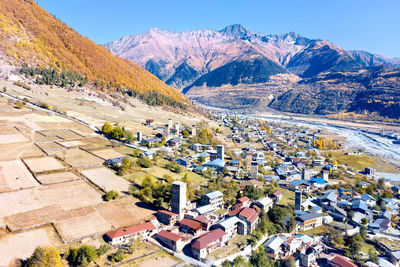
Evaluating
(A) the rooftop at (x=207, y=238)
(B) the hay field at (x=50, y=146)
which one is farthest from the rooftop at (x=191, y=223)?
(B) the hay field at (x=50, y=146)

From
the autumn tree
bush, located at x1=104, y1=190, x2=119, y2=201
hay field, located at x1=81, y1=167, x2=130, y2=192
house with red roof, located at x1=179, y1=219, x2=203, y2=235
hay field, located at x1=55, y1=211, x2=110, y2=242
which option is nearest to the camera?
the autumn tree

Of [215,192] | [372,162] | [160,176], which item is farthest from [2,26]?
[372,162]

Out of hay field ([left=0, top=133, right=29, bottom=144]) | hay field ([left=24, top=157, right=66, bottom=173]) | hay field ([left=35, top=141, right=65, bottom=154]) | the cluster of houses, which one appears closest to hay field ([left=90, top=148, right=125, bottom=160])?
hay field ([left=35, top=141, right=65, bottom=154])

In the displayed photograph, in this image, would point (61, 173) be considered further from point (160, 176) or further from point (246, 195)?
point (246, 195)

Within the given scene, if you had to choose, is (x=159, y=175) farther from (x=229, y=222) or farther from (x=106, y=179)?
(x=229, y=222)

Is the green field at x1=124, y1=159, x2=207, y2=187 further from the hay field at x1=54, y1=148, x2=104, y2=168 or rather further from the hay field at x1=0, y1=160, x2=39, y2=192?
the hay field at x1=0, y1=160, x2=39, y2=192

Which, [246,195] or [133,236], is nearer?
[133,236]

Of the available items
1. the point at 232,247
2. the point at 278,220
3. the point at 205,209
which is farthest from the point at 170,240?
the point at 278,220
